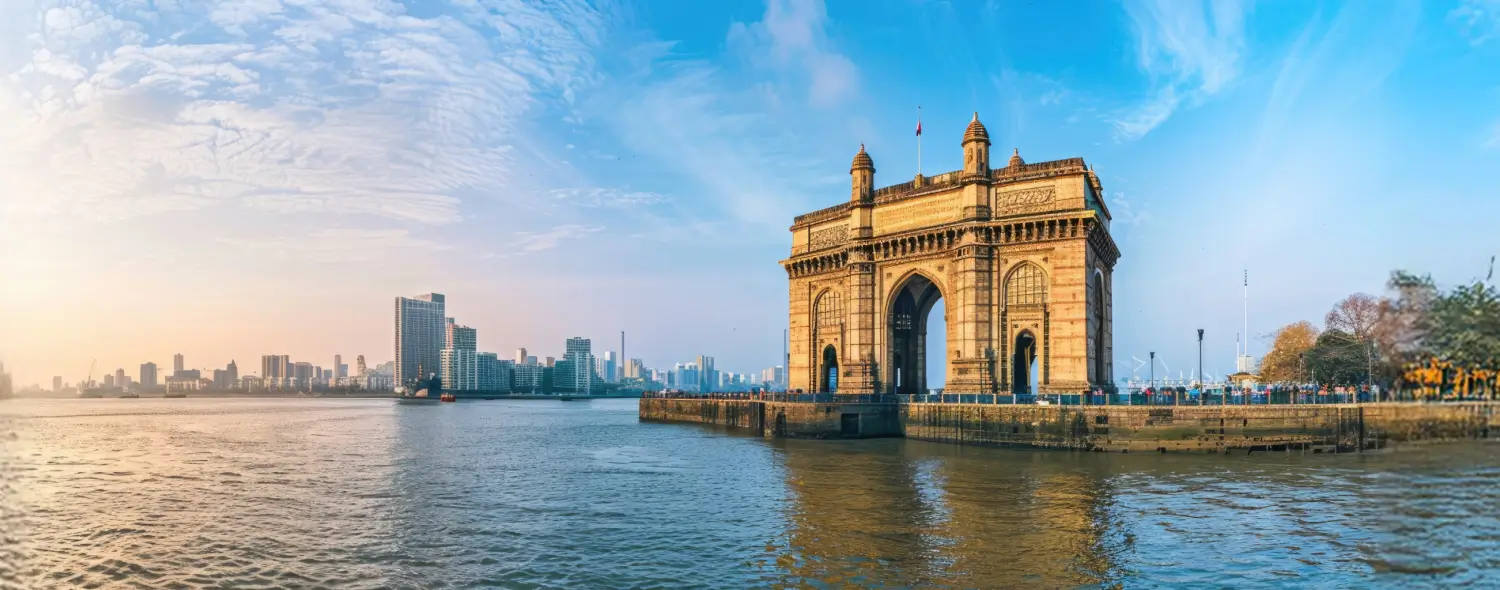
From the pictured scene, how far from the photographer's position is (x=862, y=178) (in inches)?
2447

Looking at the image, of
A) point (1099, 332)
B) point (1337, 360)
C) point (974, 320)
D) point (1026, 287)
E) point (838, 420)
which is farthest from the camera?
point (1337, 360)

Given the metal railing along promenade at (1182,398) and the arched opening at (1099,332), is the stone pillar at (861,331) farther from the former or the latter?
the arched opening at (1099,332)

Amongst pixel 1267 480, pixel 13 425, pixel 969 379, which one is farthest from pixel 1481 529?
pixel 13 425


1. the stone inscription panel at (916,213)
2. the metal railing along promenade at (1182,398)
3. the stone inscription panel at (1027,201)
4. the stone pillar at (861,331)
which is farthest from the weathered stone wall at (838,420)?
the stone inscription panel at (1027,201)

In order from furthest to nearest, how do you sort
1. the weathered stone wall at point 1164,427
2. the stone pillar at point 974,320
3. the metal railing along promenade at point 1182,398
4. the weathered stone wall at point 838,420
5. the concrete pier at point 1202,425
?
1. the weathered stone wall at point 838,420
2. the stone pillar at point 974,320
3. the metal railing along promenade at point 1182,398
4. the weathered stone wall at point 1164,427
5. the concrete pier at point 1202,425

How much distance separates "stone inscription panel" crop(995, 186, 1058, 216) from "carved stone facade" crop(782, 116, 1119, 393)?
62 mm

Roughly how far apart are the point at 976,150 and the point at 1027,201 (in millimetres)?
4527

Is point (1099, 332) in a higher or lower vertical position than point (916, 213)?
lower

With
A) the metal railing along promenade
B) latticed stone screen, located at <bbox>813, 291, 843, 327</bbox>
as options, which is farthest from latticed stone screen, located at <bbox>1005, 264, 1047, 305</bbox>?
latticed stone screen, located at <bbox>813, 291, 843, 327</bbox>

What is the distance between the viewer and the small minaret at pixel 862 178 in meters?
61.9

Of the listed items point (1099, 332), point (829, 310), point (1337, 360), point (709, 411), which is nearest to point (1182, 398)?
point (1099, 332)

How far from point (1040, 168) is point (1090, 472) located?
71.2 feet

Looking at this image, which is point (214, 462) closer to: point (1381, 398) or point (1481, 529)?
point (1481, 529)

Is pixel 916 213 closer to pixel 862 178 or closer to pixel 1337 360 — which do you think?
pixel 862 178
